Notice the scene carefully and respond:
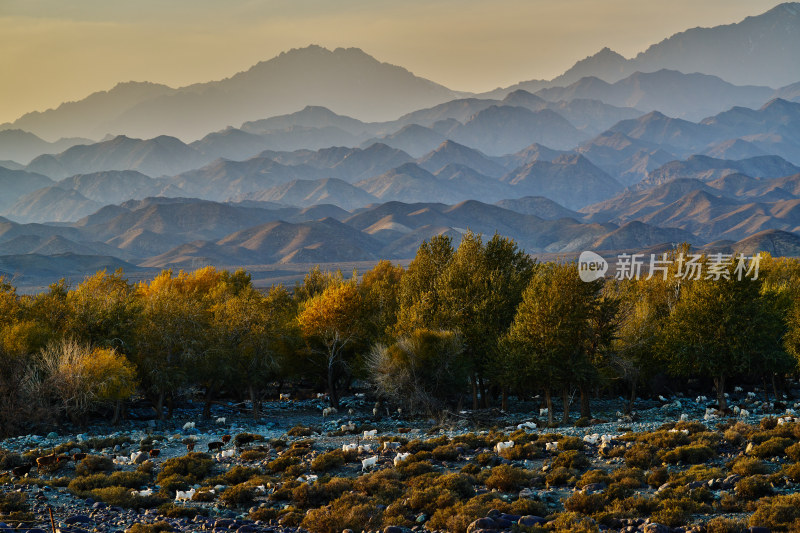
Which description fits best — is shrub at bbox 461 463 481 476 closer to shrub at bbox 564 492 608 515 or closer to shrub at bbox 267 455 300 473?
shrub at bbox 564 492 608 515

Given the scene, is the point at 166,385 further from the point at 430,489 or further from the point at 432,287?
the point at 430,489

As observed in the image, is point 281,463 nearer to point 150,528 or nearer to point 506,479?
point 150,528

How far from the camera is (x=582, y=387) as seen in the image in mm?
48531

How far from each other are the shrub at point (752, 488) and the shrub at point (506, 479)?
791cm

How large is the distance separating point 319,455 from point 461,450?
23.6 feet

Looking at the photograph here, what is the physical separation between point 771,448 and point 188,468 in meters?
26.3

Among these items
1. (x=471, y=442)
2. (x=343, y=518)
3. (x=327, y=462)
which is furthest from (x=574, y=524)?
(x=471, y=442)

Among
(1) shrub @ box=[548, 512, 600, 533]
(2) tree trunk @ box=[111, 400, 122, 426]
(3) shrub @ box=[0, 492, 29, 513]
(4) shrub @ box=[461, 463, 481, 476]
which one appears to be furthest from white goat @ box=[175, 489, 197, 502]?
(2) tree trunk @ box=[111, 400, 122, 426]

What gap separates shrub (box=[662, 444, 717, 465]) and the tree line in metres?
17.4

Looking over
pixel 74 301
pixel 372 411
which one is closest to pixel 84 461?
pixel 74 301

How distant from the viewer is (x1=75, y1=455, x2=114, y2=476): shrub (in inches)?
1266

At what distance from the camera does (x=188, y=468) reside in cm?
3241

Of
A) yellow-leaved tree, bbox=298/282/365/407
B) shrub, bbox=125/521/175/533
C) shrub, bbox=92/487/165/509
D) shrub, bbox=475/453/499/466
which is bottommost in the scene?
shrub, bbox=92/487/165/509

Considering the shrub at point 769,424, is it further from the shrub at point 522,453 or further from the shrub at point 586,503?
the shrub at point 586,503
